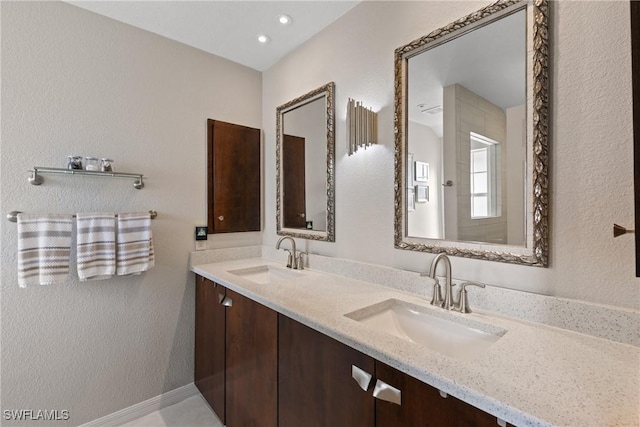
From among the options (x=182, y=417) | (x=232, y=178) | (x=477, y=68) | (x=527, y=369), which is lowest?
(x=182, y=417)

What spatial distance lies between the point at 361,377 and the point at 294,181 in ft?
→ 4.80

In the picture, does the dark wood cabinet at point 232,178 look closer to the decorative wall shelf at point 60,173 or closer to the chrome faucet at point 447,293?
the decorative wall shelf at point 60,173

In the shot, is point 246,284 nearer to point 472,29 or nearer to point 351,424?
point 351,424

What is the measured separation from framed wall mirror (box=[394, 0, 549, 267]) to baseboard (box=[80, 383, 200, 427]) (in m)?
1.82

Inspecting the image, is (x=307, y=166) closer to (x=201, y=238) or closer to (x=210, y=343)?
(x=201, y=238)

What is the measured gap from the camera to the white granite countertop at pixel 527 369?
1.95 ft

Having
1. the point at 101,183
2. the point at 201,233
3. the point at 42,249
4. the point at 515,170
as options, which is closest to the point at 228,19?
the point at 101,183

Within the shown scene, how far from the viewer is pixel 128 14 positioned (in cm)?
175

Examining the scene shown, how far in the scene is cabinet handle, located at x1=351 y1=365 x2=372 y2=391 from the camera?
89 centimetres

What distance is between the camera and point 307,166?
6.64ft

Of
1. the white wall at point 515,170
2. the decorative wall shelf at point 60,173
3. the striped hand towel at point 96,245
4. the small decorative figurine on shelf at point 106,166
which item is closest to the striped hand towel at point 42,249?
the striped hand towel at point 96,245

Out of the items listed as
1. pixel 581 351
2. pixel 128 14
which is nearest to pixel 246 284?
pixel 581 351

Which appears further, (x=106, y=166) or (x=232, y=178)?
(x=232, y=178)

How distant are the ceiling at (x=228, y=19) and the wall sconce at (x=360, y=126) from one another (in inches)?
24.9
